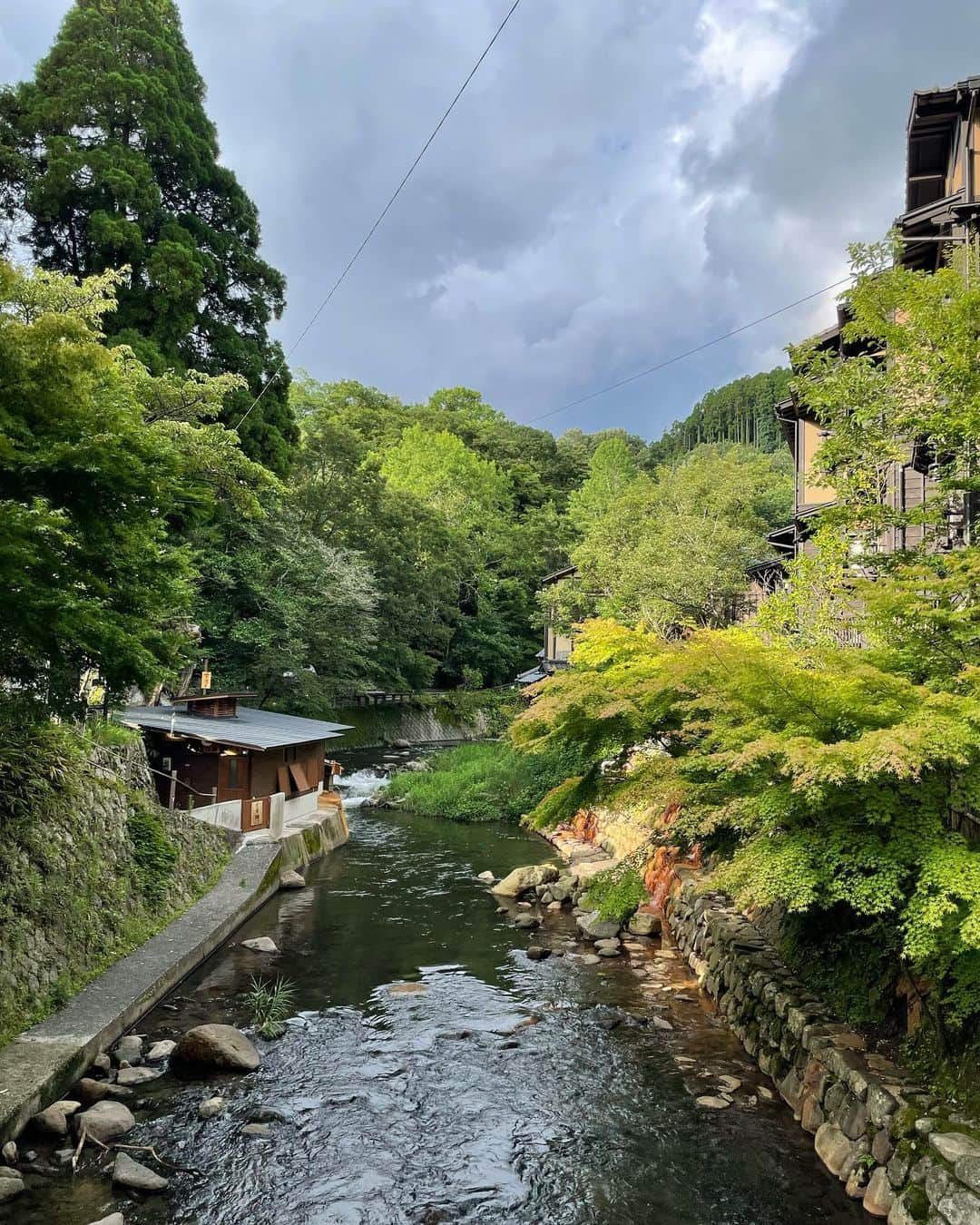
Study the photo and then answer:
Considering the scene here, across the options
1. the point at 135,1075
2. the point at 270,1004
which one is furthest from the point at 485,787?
the point at 135,1075

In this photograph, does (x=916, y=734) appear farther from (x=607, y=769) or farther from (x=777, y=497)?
(x=777, y=497)

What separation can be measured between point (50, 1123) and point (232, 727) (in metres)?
13.8

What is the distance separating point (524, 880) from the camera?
1822cm

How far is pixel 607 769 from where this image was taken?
38.9ft

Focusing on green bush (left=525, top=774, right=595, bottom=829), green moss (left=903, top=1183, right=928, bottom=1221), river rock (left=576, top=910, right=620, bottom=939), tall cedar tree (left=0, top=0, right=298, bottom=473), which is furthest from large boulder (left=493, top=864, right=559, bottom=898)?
tall cedar tree (left=0, top=0, right=298, bottom=473)

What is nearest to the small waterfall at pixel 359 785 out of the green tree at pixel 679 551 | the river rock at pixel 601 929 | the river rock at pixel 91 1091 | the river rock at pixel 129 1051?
the green tree at pixel 679 551

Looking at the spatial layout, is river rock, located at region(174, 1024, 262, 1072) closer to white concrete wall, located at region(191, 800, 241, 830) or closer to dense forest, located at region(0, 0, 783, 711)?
dense forest, located at region(0, 0, 783, 711)

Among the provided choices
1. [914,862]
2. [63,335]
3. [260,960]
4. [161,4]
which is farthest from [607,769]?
[161,4]

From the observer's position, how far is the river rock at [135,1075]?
9.05m

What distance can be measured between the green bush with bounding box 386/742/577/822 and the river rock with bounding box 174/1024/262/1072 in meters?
16.1

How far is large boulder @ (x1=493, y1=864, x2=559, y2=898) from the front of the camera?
18031 millimetres

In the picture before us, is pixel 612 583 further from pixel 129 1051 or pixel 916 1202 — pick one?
pixel 916 1202

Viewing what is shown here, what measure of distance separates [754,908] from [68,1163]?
9.83 metres

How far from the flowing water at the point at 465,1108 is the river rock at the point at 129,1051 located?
549 millimetres
